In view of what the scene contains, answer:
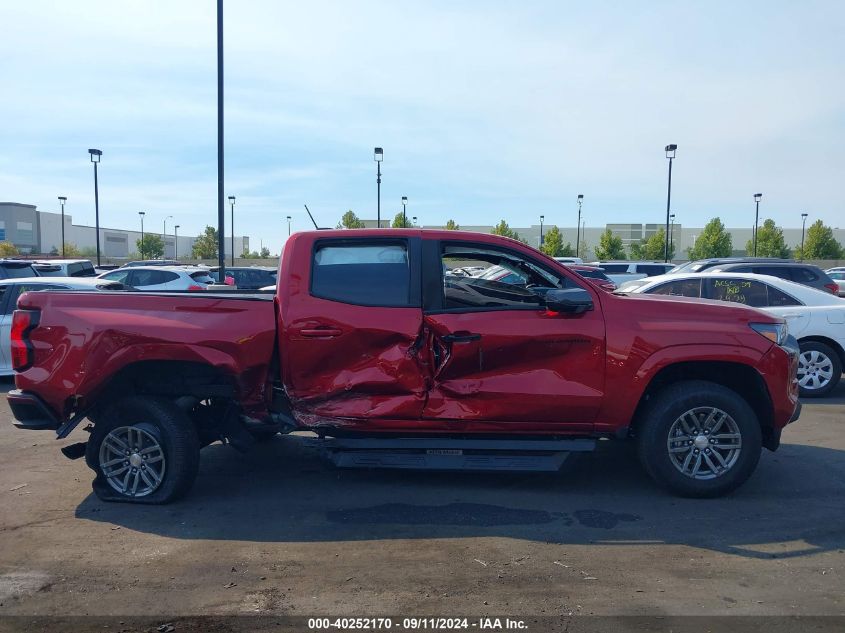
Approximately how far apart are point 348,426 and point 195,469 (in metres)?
1.24

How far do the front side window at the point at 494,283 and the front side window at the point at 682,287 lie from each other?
5.40 m

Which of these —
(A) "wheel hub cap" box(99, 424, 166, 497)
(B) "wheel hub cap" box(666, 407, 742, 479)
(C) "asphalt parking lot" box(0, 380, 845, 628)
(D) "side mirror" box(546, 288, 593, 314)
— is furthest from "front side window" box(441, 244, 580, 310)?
(A) "wheel hub cap" box(99, 424, 166, 497)

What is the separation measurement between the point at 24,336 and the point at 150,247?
67973 millimetres

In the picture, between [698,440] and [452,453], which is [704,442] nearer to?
[698,440]

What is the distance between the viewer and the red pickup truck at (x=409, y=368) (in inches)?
216

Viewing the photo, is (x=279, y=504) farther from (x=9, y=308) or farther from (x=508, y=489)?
(x=9, y=308)

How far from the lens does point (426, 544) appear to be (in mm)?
4820

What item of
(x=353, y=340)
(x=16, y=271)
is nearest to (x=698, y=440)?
(x=353, y=340)

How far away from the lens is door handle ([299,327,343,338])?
5480mm

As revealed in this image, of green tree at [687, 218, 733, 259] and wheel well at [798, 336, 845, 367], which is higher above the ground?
green tree at [687, 218, 733, 259]

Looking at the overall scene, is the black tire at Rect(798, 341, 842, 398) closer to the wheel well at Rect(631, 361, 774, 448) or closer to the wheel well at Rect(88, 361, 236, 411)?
the wheel well at Rect(631, 361, 774, 448)

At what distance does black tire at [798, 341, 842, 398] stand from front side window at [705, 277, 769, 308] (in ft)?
2.73

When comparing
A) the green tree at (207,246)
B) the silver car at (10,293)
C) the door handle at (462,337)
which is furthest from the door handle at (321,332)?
the green tree at (207,246)

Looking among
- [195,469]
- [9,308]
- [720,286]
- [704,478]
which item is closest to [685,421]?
[704,478]
